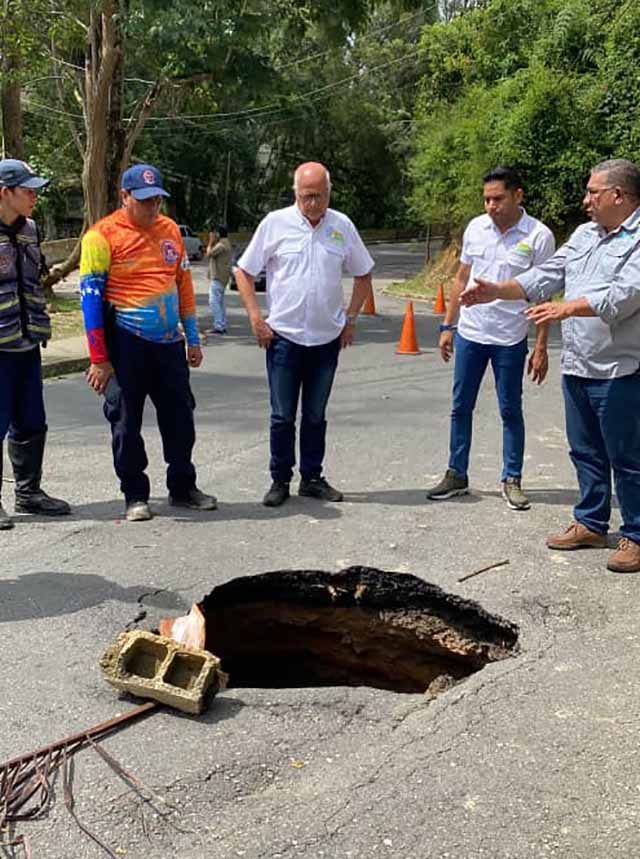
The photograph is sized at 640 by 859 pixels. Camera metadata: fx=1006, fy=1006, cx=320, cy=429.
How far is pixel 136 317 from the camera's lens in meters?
5.87

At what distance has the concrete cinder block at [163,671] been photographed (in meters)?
3.72

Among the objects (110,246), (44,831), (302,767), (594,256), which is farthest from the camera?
(110,246)

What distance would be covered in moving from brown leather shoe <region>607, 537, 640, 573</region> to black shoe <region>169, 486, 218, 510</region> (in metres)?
2.45

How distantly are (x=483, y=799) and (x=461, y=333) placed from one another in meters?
3.66

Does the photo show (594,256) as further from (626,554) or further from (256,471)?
(256,471)

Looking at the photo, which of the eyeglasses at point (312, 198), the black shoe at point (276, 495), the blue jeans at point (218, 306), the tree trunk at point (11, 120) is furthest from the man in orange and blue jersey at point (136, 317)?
the tree trunk at point (11, 120)

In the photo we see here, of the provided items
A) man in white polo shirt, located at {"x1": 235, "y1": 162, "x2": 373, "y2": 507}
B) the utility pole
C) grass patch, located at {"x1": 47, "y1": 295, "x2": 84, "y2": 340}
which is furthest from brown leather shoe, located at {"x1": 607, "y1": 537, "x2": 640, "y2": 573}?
the utility pole

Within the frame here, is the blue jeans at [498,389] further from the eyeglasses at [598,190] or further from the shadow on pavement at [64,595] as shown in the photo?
the shadow on pavement at [64,595]

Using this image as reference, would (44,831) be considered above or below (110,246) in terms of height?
below

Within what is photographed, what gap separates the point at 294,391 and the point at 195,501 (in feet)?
3.07

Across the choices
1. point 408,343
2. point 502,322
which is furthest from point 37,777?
point 408,343

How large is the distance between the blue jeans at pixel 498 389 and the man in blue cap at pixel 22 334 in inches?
100

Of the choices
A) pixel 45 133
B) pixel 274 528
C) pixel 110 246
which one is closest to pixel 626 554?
pixel 274 528

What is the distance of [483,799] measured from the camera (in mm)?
3152
